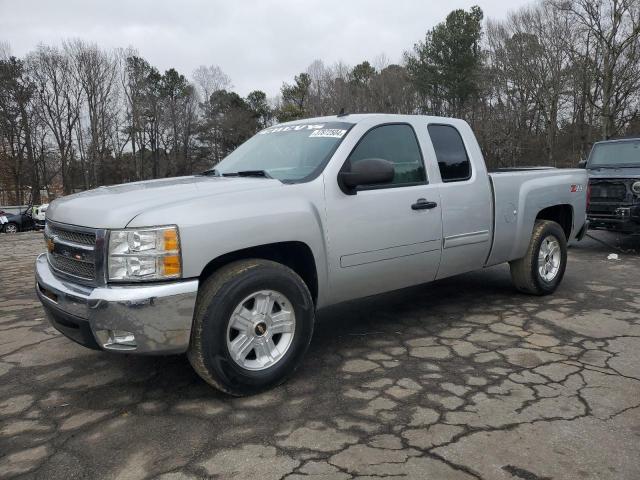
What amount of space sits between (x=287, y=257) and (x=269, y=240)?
1.39ft

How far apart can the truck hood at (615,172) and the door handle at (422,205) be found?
5.93 m

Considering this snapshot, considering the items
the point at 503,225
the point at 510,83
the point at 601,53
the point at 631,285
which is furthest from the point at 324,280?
the point at 510,83

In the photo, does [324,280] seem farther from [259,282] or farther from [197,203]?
[197,203]

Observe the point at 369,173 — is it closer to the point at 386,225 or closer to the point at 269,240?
the point at 386,225

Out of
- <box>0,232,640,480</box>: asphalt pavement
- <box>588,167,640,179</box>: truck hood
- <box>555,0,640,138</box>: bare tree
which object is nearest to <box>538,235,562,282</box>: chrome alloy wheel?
<box>0,232,640,480</box>: asphalt pavement

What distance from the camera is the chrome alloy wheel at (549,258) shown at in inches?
217

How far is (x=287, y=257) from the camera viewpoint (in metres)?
3.64

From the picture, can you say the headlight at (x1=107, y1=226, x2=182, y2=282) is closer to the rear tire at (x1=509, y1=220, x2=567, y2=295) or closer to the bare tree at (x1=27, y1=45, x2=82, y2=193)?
the rear tire at (x1=509, y1=220, x2=567, y2=295)

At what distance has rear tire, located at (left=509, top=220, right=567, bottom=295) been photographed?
5.33 meters

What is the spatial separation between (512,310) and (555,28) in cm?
3063

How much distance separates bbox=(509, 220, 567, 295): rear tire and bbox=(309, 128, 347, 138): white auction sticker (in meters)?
2.57

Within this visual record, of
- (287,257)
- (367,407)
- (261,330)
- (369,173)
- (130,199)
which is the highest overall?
(369,173)

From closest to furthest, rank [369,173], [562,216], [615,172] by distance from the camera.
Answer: [369,173]
[562,216]
[615,172]

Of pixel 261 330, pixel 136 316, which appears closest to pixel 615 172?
pixel 261 330
